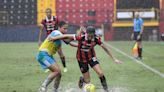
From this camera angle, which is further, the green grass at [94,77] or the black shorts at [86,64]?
the green grass at [94,77]

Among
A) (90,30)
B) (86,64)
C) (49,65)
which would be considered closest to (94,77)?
(86,64)

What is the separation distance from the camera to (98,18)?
4259cm

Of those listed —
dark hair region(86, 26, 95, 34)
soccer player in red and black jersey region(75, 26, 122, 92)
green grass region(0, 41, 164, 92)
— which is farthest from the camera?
green grass region(0, 41, 164, 92)

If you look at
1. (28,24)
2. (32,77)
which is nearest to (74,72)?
(32,77)

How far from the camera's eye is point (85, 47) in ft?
36.3

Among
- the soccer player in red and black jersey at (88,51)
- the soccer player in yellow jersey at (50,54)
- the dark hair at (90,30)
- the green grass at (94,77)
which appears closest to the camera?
the dark hair at (90,30)

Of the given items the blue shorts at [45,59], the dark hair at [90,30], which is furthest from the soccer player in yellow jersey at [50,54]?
the dark hair at [90,30]

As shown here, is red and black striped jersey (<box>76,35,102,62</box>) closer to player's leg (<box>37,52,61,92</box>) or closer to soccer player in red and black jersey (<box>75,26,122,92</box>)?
soccer player in red and black jersey (<box>75,26,122,92</box>)

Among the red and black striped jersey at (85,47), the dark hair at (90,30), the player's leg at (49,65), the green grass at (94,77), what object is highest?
the dark hair at (90,30)

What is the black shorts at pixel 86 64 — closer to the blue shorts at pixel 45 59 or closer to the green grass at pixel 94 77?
the blue shorts at pixel 45 59

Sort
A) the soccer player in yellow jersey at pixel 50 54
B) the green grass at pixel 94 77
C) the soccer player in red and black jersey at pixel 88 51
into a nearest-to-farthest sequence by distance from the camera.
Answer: the soccer player in red and black jersey at pixel 88 51
the soccer player in yellow jersey at pixel 50 54
the green grass at pixel 94 77

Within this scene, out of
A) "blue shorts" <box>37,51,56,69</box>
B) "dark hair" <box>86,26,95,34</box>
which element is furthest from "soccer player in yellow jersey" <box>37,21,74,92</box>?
"dark hair" <box>86,26,95,34</box>

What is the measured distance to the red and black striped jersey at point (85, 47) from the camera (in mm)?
10938

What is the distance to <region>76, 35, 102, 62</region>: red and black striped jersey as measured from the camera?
10938mm
